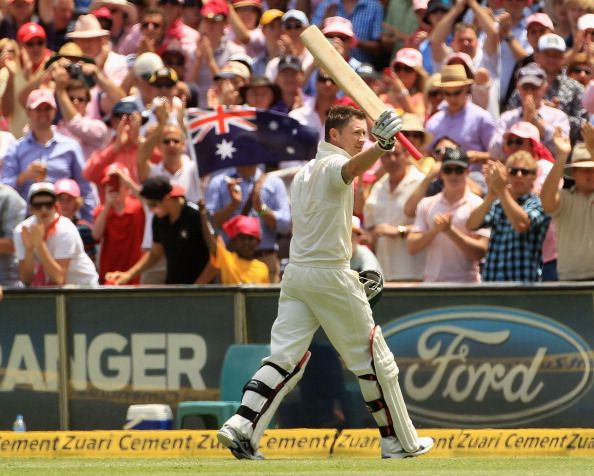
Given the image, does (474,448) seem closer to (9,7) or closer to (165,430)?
(165,430)

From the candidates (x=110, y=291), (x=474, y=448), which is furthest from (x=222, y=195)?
(x=474, y=448)

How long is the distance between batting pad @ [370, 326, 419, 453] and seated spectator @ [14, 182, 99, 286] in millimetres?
4405

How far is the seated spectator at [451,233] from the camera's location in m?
12.5

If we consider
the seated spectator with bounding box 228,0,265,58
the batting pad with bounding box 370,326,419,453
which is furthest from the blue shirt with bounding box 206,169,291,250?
the batting pad with bounding box 370,326,419,453

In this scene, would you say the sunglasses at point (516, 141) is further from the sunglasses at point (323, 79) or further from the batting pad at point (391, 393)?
the batting pad at point (391, 393)

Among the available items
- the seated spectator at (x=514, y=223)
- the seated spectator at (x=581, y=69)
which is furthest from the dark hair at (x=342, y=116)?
the seated spectator at (x=581, y=69)

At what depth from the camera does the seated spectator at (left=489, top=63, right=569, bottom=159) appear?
13.9 metres

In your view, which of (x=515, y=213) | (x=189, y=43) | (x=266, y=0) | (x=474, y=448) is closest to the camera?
(x=474, y=448)

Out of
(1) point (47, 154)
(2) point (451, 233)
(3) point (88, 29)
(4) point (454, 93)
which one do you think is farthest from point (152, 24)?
(2) point (451, 233)

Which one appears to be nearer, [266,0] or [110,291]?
[110,291]

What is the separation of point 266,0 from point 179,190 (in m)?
5.45

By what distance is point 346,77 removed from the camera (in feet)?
29.8

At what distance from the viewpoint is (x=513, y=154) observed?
12586mm

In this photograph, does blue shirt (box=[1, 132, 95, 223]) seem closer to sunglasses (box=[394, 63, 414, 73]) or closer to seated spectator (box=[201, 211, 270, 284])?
seated spectator (box=[201, 211, 270, 284])
